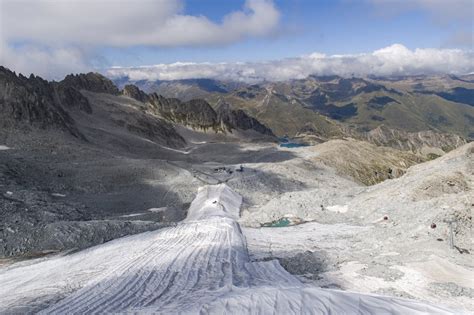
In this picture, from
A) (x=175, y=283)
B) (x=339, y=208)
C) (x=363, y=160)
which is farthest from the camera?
(x=363, y=160)

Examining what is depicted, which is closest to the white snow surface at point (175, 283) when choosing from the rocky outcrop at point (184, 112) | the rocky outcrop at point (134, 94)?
the rocky outcrop at point (184, 112)

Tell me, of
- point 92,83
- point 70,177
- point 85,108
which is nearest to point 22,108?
point 70,177

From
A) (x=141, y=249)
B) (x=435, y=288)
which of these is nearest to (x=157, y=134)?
(x=141, y=249)

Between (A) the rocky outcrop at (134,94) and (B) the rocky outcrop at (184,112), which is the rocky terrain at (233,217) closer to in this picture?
(B) the rocky outcrop at (184,112)

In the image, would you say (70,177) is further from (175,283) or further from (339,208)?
(175,283)

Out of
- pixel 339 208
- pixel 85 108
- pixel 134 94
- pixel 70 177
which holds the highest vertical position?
pixel 134 94

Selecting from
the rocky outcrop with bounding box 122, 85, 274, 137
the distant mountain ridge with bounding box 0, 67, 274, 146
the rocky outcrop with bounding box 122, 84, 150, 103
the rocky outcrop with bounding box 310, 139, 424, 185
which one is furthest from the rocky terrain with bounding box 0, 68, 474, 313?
the rocky outcrop with bounding box 122, 84, 150, 103

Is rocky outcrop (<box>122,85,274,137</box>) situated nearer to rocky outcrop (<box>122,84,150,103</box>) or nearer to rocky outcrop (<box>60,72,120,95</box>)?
rocky outcrop (<box>122,84,150,103</box>)
